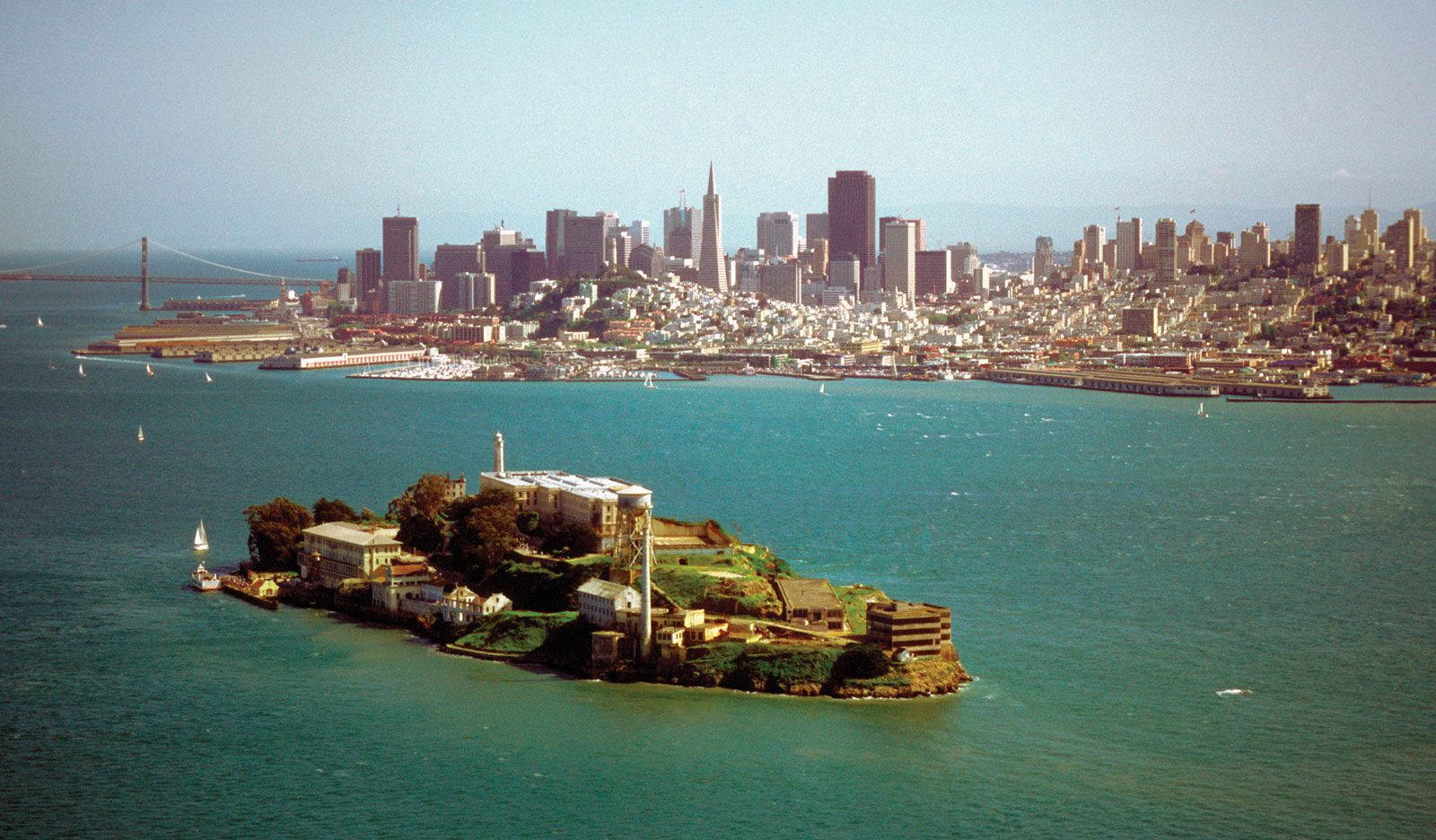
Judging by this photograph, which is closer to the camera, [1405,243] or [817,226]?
[1405,243]

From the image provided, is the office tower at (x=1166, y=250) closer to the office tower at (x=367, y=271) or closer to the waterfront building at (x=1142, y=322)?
the waterfront building at (x=1142, y=322)

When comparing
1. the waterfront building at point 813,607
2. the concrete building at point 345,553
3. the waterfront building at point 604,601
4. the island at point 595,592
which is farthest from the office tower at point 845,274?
the waterfront building at point 604,601

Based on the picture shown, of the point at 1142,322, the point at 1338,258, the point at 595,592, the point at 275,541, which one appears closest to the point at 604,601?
the point at 595,592

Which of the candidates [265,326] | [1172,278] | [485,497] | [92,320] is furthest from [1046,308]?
[485,497]

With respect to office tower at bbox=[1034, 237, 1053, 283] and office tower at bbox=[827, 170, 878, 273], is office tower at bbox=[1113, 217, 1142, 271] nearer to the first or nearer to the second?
office tower at bbox=[1034, 237, 1053, 283]

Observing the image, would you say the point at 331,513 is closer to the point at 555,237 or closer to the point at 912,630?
the point at 912,630

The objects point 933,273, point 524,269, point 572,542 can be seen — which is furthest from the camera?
point 933,273
